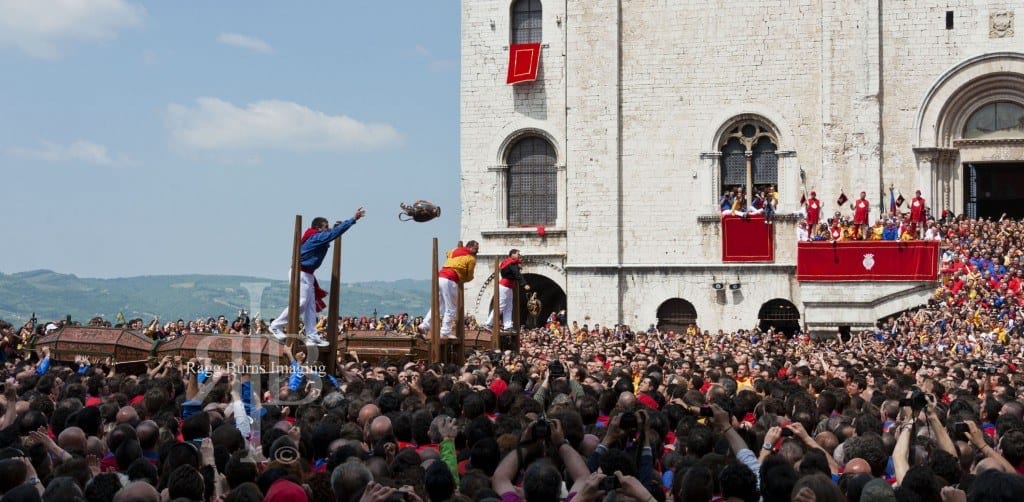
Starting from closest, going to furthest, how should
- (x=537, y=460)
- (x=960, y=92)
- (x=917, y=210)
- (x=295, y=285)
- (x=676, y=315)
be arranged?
1. (x=537, y=460)
2. (x=295, y=285)
3. (x=917, y=210)
4. (x=960, y=92)
5. (x=676, y=315)

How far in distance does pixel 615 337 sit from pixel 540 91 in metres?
8.72

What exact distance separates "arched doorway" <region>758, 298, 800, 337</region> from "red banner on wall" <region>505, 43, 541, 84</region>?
32.9ft

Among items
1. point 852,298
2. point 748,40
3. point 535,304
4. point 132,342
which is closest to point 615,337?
point 535,304

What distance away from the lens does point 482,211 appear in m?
41.3

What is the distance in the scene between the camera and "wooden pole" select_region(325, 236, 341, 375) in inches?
667

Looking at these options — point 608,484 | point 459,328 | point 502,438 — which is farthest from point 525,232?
point 608,484

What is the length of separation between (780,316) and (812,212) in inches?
144

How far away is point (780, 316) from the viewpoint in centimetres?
3934

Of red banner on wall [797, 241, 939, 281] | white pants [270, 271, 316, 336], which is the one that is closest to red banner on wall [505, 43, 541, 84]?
red banner on wall [797, 241, 939, 281]

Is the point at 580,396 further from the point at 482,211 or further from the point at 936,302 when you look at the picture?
the point at 482,211

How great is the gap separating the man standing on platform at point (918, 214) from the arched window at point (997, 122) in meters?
3.35

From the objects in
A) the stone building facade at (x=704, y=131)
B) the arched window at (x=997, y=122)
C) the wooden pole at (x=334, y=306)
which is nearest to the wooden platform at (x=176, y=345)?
the wooden pole at (x=334, y=306)

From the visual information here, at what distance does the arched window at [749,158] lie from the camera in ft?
129

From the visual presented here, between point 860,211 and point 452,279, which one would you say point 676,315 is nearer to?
point 860,211
